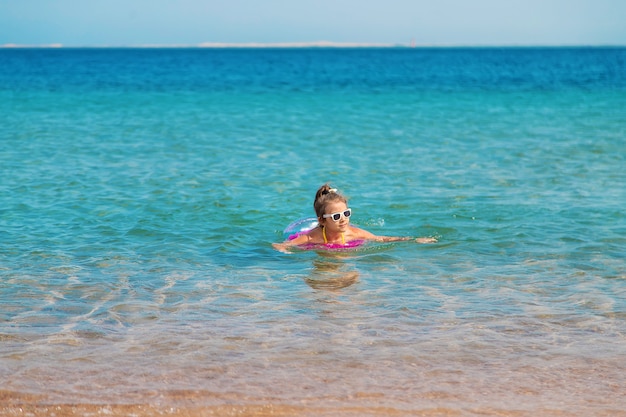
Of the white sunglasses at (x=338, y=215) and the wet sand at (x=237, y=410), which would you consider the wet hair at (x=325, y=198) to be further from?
the wet sand at (x=237, y=410)

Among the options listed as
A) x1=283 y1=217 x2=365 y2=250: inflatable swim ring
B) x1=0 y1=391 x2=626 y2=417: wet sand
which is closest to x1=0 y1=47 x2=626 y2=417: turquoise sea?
x1=0 y1=391 x2=626 y2=417: wet sand

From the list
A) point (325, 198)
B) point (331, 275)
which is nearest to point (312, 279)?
point (331, 275)

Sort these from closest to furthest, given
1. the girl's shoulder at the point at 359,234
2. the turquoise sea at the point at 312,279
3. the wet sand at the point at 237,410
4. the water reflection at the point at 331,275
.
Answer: the wet sand at the point at 237,410 < the turquoise sea at the point at 312,279 < the water reflection at the point at 331,275 < the girl's shoulder at the point at 359,234

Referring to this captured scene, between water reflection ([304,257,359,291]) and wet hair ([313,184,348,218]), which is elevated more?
wet hair ([313,184,348,218])

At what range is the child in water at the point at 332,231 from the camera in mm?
8281

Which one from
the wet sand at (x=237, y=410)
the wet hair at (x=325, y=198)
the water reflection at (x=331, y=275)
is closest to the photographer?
the wet sand at (x=237, y=410)

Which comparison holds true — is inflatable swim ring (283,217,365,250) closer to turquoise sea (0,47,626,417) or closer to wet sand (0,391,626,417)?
turquoise sea (0,47,626,417)

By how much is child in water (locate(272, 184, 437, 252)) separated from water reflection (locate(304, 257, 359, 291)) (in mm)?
394

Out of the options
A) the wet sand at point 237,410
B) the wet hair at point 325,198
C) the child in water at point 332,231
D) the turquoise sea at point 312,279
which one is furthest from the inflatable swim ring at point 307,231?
the wet sand at point 237,410

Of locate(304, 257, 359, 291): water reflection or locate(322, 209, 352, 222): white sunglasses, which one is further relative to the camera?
locate(322, 209, 352, 222): white sunglasses

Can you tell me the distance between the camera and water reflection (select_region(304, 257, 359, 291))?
7109mm

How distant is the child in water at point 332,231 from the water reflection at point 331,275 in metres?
0.39

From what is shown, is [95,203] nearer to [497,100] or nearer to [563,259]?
[563,259]

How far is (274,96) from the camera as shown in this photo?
31312mm
